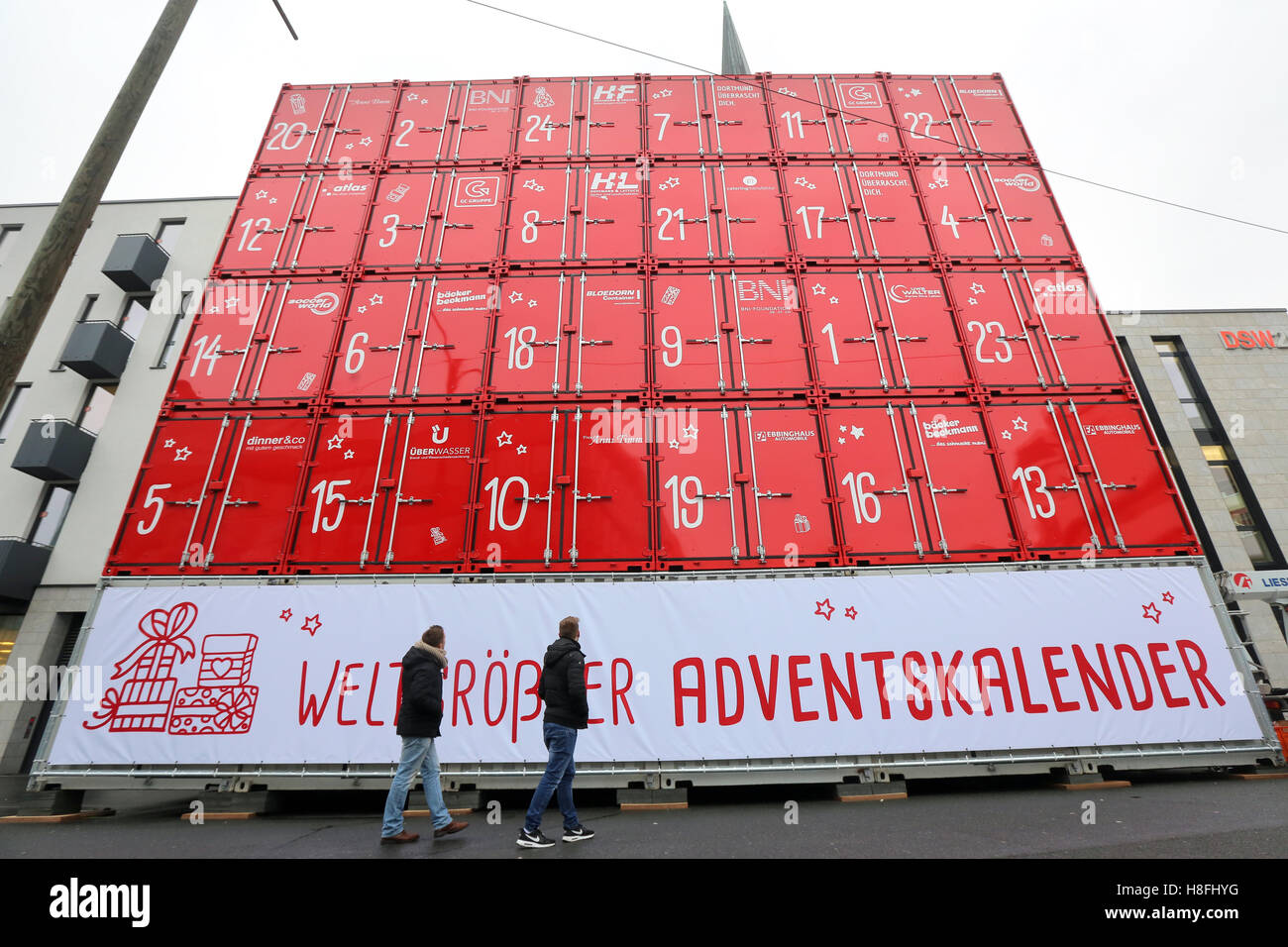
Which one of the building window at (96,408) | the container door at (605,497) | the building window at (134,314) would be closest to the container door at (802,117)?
the container door at (605,497)

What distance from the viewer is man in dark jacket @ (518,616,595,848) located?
4898 millimetres

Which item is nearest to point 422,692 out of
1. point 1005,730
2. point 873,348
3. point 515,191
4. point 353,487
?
point 353,487

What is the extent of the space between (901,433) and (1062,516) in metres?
2.42

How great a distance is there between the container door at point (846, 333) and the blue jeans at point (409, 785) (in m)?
7.45

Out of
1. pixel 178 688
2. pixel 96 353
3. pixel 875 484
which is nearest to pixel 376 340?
pixel 178 688

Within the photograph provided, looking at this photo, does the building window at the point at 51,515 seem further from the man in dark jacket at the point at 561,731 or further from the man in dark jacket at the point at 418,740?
the man in dark jacket at the point at 561,731

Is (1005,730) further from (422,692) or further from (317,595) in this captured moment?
(317,595)

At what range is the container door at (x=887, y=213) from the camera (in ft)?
36.4

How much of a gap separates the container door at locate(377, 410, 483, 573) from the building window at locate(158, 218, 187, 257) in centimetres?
1376

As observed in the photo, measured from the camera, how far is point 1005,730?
7348 millimetres

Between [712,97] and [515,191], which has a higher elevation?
[712,97]

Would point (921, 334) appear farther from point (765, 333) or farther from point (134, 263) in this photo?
point (134, 263)
